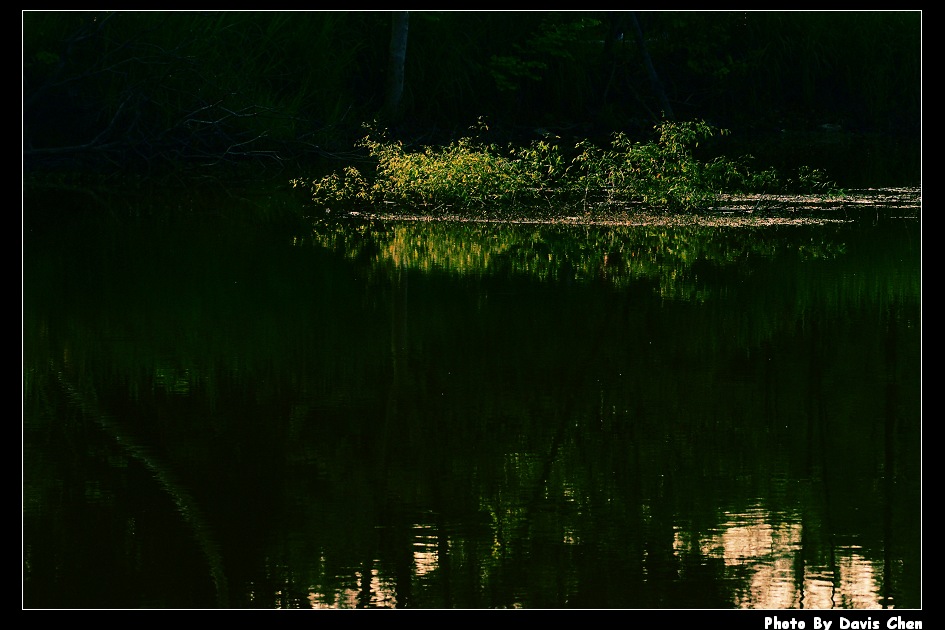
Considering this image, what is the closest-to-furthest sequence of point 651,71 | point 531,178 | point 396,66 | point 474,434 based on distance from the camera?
point 474,434, point 531,178, point 396,66, point 651,71

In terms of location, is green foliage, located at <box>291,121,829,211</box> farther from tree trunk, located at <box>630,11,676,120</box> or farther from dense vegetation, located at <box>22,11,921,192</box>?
tree trunk, located at <box>630,11,676,120</box>

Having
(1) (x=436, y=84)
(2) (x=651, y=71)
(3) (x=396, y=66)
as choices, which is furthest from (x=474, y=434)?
(2) (x=651, y=71)

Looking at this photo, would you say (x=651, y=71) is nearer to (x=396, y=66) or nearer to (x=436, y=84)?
(x=436, y=84)

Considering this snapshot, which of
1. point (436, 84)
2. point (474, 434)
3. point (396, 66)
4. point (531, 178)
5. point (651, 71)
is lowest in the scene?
point (474, 434)

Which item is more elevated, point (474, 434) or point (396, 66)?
point (396, 66)

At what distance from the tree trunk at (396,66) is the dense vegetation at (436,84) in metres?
0.07

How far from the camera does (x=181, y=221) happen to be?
16000 mm

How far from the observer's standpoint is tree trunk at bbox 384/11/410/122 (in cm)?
2445

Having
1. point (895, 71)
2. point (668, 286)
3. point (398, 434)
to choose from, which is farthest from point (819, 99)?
point (398, 434)

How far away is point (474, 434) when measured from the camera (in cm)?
705

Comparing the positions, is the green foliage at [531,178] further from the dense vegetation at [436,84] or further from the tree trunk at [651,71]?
the tree trunk at [651,71]

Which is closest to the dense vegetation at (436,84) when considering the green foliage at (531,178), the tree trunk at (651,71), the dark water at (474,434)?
the tree trunk at (651,71)

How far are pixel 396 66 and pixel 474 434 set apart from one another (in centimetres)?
1834

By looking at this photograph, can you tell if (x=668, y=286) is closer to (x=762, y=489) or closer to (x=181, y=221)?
(x=762, y=489)
